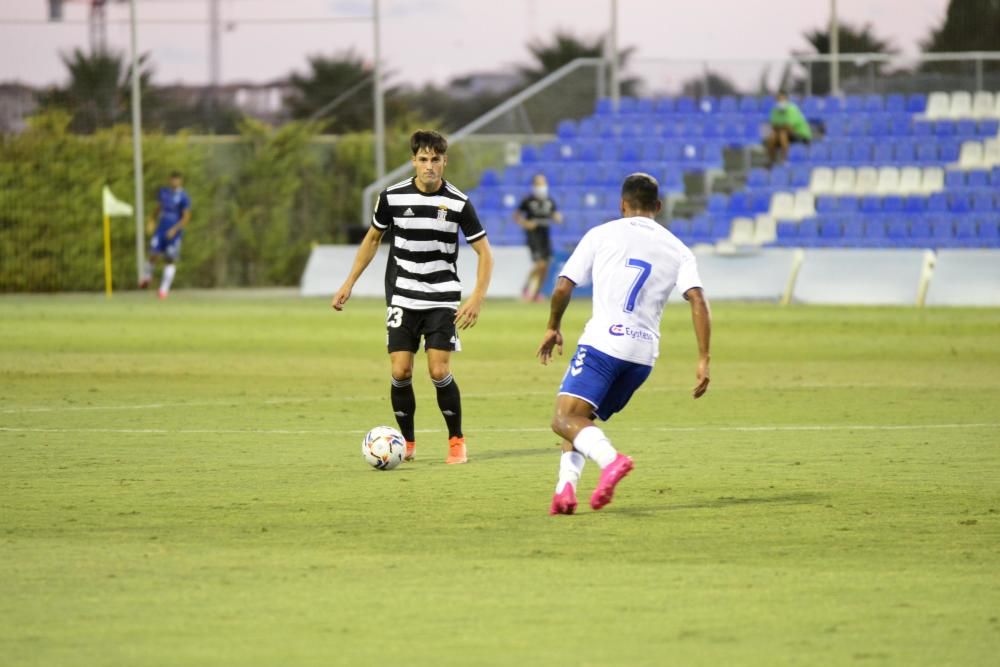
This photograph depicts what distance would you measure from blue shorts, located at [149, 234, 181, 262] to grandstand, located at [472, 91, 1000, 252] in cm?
668

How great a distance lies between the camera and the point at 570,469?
30.0 ft

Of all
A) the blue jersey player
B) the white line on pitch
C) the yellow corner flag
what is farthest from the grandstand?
the white line on pitch

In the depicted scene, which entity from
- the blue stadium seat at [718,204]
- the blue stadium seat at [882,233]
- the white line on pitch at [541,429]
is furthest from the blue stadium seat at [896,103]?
the white line on pitch at [541,429]

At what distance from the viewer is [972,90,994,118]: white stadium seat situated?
38.3 m

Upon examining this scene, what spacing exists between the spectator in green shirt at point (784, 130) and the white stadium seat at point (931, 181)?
274cm

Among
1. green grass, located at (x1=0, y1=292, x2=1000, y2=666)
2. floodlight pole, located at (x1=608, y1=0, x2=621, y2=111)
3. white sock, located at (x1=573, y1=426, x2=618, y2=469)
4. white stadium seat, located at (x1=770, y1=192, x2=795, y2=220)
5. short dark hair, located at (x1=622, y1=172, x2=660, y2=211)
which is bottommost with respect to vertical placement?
green grass, located at (x1=0, y1=292, x2=1000, y2=666)

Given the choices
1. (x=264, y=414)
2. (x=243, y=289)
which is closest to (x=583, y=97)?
(x=243, y=289)

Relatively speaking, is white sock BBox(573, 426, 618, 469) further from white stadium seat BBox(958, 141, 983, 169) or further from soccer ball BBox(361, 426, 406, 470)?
white stadium seat BBox(958, 141, 983, 169)

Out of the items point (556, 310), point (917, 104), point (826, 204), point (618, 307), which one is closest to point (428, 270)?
point (556, 310)

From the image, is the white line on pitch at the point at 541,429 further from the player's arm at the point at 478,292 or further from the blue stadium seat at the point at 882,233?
the blue stadium seat at the point at 882,233

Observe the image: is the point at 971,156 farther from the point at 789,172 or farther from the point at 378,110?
the point at 378,110

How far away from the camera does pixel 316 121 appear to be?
44250 millimetres

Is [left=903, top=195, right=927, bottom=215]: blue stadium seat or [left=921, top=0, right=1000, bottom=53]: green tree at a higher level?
[left=921, top=0, right=1000, bottom=53]: green tree

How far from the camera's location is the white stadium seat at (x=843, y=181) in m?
37.1
